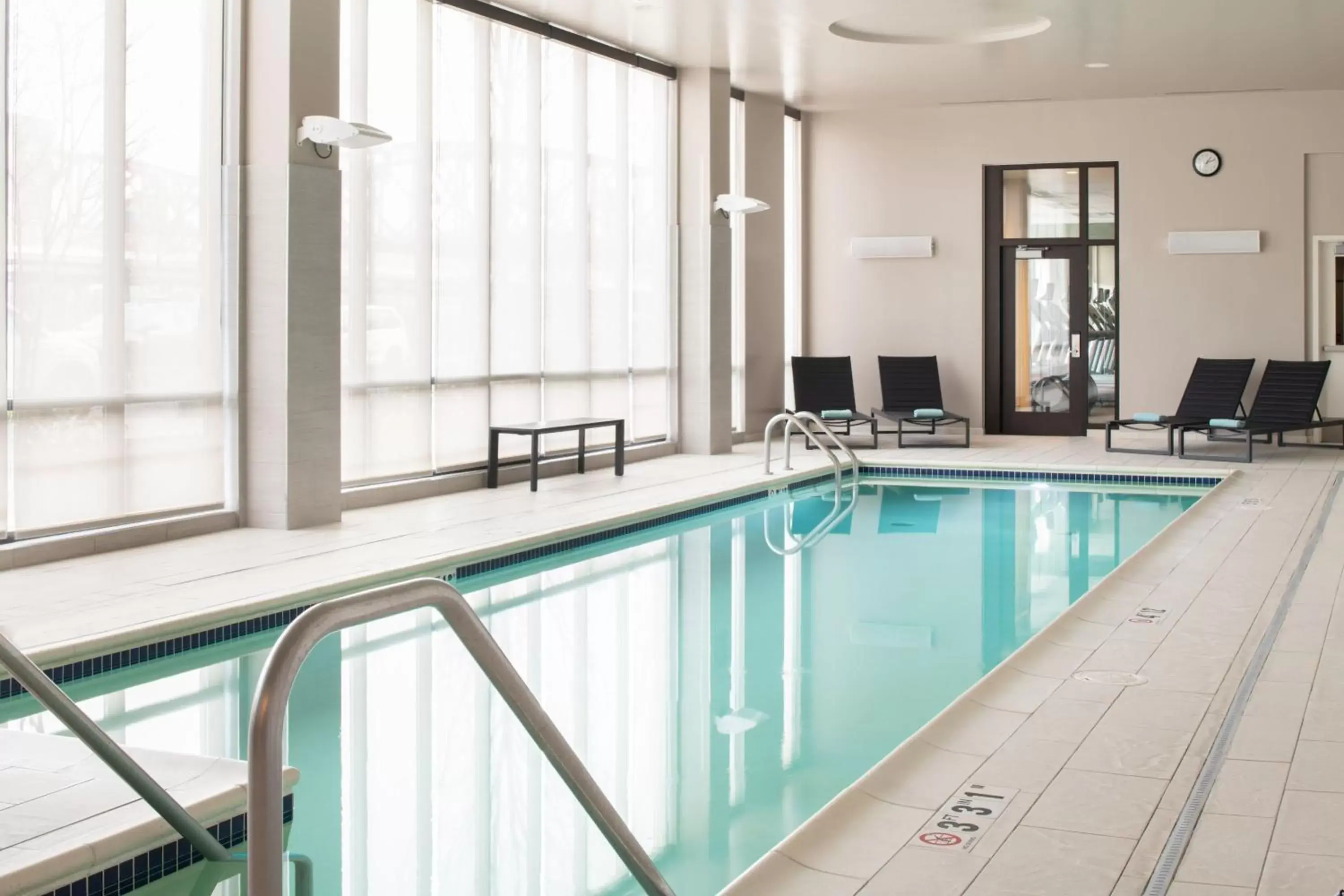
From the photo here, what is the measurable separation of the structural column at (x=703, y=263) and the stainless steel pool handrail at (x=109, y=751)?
941cm

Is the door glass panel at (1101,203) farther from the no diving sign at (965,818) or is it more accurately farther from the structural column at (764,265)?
the no diving sign at (965,818)

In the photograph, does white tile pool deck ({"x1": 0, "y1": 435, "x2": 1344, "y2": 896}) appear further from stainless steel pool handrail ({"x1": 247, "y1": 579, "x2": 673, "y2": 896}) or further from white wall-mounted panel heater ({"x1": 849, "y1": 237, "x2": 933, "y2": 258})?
white wall-mounted panel heater ({"x1": 849, "y1": 237, "x2": 933, "y2": 258})

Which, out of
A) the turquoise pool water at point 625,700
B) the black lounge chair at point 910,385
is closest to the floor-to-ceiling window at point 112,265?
the turquoise pool water at point 625,700

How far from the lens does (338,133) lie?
721 centimetres

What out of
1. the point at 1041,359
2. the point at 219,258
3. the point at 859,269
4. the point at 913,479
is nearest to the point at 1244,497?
the point at 913,479

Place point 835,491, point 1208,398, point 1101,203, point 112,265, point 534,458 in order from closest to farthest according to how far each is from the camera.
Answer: point 112,265 → point 534,458 → point 835,491 → point 1208,398 → point 1101,203

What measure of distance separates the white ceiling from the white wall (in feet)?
1.21

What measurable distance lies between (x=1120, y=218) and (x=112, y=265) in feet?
33.1

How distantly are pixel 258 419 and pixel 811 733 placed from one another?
4.40 meters

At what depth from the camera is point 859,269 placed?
14352 millimetres

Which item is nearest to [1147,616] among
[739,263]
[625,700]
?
[625,700]

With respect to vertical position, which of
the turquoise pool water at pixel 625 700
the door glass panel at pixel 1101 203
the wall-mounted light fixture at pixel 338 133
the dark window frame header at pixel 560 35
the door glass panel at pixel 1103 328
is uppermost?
the dark window frame header at pixel 560 35

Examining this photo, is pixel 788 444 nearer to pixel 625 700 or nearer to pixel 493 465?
pixel 493 465

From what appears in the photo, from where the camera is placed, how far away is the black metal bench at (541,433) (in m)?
9.40
